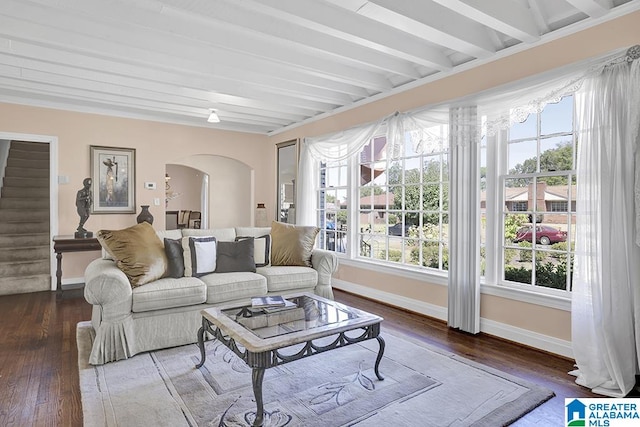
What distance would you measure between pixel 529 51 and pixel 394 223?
223cm

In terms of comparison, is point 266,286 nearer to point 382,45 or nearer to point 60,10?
point 382,45

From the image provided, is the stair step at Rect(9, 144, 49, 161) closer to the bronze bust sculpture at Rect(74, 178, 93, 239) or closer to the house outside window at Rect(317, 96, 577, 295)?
the bronze bust sculpture at Rect(74, 178, 93, 239)

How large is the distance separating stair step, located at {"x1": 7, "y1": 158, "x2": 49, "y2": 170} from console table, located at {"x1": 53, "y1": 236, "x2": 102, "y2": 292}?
9.31ft

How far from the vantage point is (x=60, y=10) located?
106 inches

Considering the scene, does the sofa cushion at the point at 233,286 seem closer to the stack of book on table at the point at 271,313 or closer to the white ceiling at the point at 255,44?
the stack of book on table at the point at 271,313

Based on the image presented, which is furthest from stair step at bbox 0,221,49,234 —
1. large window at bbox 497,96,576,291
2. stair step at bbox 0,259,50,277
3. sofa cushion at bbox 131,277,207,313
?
large window at bbox 497,96,576,291

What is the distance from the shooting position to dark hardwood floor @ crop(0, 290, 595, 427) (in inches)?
83.2

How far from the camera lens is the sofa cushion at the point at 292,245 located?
411 cm

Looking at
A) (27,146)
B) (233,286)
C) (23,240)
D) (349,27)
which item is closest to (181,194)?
(27,146)

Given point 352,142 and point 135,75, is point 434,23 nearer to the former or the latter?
point 352,142

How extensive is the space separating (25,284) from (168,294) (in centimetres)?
336

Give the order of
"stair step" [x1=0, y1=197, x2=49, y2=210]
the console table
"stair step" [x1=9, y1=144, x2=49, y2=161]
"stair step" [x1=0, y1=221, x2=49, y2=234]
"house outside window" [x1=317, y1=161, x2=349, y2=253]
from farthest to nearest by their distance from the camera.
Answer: "stair step" [x1=9, y1=144, x2=49, y2=161], "stair step" [x1=0, y1=197, x2=49, y2=210], "stair step" [x1=0, y1=221, x2=49, y2=234], "house outside window" [x1=317, y1=161, x2=349, y2=253], the console table

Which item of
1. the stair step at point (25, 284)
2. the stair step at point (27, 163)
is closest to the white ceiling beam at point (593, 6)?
the stair step at point (25, 284)

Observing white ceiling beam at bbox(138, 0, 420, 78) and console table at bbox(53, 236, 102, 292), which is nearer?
white ceiling beam at bbox(138, 0, 420, 78)
